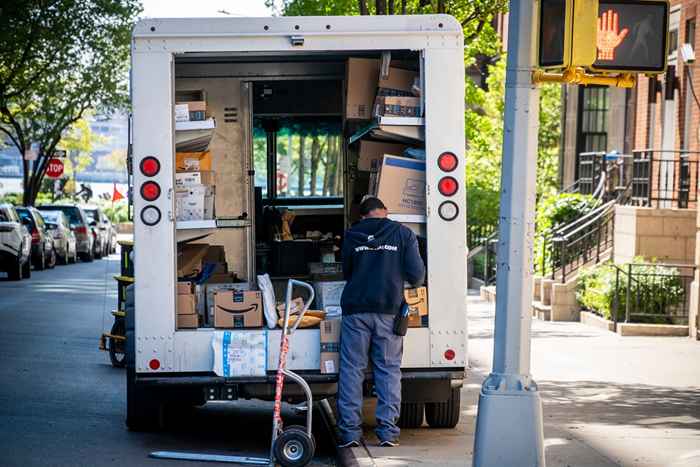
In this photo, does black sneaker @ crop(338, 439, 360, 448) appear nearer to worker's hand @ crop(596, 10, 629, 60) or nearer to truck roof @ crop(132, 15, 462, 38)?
truck roof @ crop(132, 15, 462, 38)

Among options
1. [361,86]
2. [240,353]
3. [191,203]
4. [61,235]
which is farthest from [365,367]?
[61,235]

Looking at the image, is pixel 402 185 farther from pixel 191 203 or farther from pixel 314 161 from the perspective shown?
pixel 314 161

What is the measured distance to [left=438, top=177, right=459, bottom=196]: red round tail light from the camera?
9.29 metres

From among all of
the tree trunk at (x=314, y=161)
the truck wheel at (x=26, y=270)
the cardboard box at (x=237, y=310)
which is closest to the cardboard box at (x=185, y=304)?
the cardboard box at (x=237, y=310)

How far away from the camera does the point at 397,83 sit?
33.0 ft

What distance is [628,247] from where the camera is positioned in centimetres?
2030

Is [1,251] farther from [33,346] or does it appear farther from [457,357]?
[457,357]

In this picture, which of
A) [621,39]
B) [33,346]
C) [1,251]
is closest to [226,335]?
[621,39]

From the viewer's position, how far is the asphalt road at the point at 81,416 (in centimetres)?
954

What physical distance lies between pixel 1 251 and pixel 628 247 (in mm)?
14949

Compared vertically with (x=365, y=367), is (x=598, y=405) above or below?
below

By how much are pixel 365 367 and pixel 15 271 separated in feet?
70.6

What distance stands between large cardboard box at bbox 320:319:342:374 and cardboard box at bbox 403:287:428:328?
1.74 feet

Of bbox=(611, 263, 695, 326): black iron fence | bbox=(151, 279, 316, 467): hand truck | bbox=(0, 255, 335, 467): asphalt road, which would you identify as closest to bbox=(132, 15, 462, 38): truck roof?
bbox=(151, 279, 316, 467): hand truck
